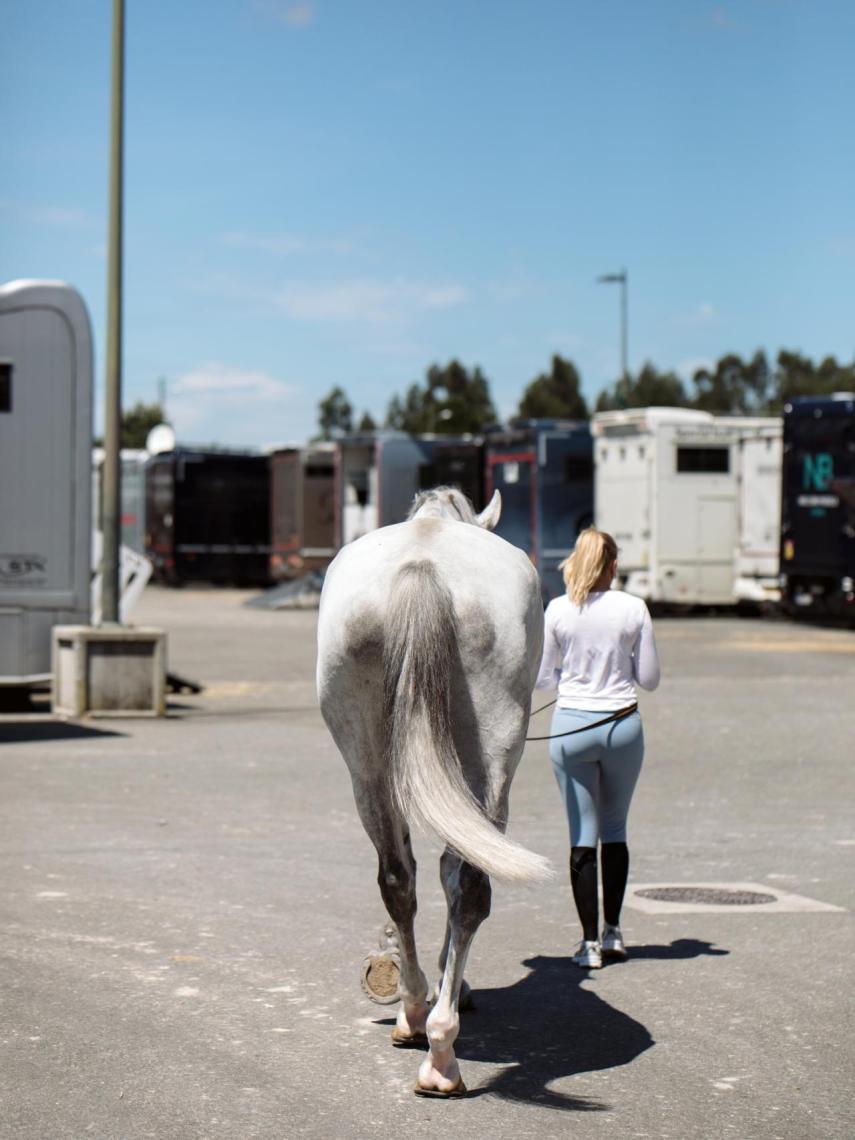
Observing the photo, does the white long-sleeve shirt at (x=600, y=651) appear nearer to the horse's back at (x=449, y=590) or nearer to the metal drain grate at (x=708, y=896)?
the horse's back at (x=449, y=590)

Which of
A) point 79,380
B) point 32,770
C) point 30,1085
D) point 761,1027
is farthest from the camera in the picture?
point 79,380

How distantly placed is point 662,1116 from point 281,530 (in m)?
37.6

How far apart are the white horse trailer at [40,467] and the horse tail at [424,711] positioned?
11.4m

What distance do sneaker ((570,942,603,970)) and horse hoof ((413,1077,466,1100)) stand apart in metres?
1.81

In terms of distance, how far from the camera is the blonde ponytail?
7328mm

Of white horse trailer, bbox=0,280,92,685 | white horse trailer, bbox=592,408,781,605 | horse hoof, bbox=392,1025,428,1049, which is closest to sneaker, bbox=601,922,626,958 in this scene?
horse hoof, bbox=392,1025,428,1049

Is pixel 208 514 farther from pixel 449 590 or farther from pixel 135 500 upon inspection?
pixel 449 590

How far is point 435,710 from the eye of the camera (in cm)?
553

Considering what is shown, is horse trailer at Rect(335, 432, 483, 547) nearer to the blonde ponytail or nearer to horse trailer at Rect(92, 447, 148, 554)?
horse trailer at Rect(92, 447, 148, 554)

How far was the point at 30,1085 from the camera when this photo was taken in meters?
5.32

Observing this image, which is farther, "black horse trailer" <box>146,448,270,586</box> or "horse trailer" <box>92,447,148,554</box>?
"horse trailer" <box>92,447,148,554</box>

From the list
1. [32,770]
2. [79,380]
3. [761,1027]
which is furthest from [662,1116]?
[79,380]

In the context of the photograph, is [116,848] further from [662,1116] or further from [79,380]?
[79,380]

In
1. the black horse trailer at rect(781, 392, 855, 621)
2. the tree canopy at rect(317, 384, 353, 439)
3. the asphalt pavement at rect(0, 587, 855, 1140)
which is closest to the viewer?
the asphalt pavement at rect(0, 587, 855, 1140)
